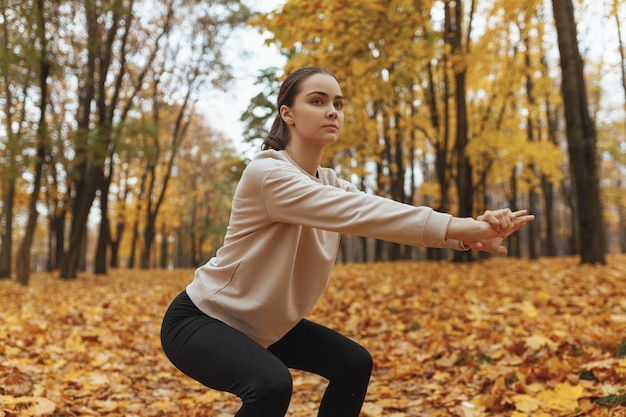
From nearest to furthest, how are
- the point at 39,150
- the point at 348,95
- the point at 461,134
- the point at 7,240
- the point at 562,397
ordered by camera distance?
the point at 562,397
the point at 348,95
the point at 461,134
the point at 39,150
the point at 7,240

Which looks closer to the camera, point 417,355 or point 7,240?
point 417,355

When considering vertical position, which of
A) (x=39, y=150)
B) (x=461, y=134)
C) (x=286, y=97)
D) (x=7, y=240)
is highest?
(x=461, y=134)

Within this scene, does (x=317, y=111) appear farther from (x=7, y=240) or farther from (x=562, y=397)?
(x=7, y=240)

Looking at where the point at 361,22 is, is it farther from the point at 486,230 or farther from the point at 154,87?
the point at 154,87

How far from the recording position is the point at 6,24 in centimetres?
1035

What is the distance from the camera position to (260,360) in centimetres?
185

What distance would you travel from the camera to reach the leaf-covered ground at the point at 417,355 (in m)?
3.47

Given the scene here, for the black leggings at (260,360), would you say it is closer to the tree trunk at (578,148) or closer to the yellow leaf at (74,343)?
the yellow leaf at (74,343)

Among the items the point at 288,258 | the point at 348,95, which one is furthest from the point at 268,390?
the point at 348,95

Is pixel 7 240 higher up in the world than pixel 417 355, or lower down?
higher up

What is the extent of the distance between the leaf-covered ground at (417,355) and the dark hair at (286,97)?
224 centimetres

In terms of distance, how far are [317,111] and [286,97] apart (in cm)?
19

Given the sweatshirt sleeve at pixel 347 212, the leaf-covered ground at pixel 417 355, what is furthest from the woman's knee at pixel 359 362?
the leaf-covered ground at pixel 417 355

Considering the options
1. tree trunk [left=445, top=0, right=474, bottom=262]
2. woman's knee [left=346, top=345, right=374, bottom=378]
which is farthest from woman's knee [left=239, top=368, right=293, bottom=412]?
tree trunk [left=445, top=0, right=474, bottom=262]
